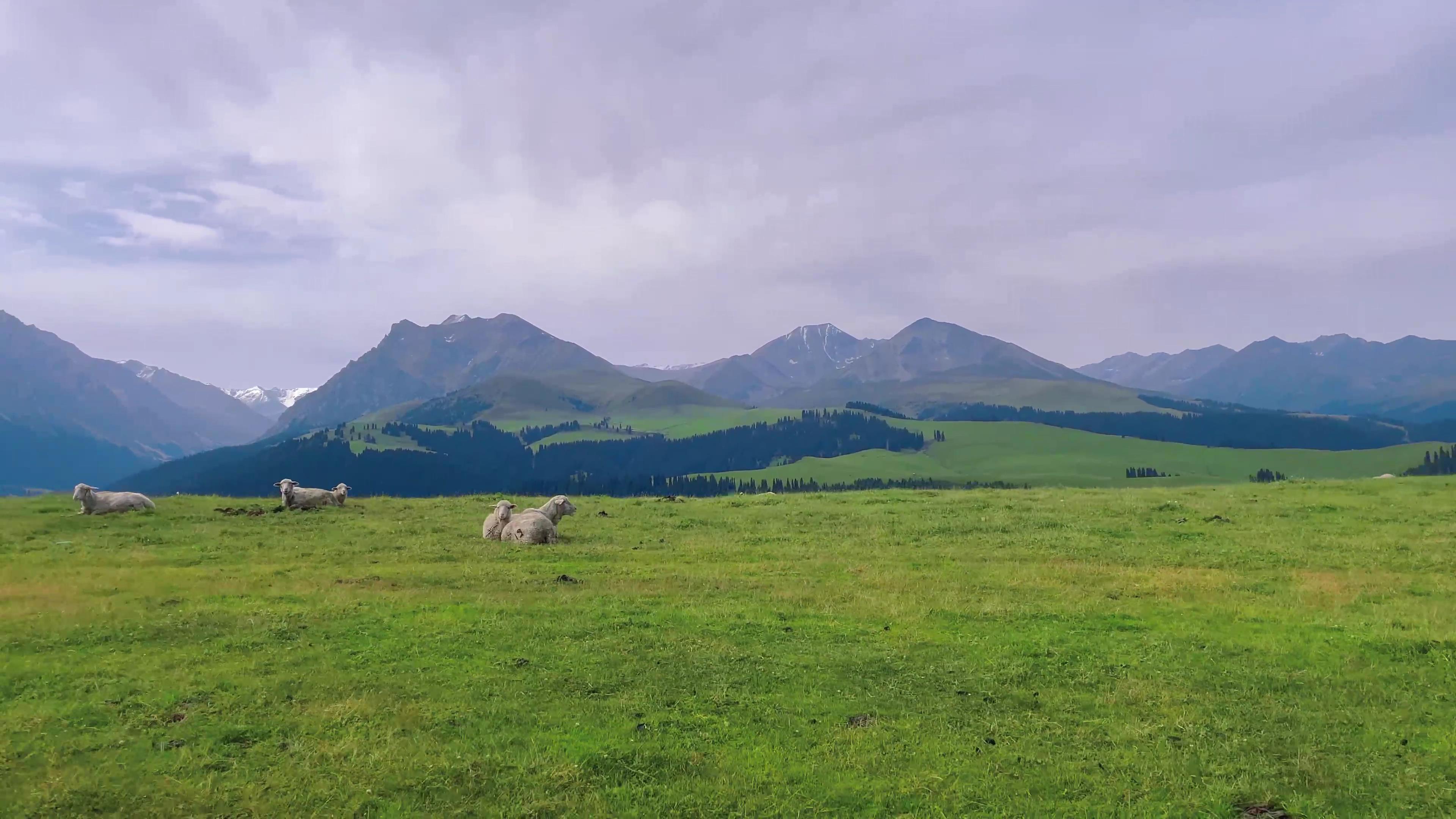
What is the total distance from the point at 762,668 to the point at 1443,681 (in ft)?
38.7

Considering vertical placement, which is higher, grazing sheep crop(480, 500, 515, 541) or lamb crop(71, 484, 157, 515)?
lamb crop(71, 484, 157, 515)

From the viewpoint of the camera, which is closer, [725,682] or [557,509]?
[725,682]

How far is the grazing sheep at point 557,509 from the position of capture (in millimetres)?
32281

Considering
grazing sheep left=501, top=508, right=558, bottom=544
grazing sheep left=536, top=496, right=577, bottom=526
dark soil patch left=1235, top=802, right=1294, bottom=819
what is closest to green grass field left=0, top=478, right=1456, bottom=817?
dark soil patch left=1235, top=802, right=1294, bottom=819

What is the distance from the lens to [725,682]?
13289mm

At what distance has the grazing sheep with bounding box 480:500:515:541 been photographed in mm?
29141

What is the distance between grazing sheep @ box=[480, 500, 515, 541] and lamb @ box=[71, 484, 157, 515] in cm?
1545

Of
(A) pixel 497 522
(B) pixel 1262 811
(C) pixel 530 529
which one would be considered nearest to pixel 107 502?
(A) pixel 497 522

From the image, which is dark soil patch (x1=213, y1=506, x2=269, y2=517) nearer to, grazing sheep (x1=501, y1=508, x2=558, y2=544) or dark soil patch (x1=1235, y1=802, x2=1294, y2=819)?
grazing sheep (x1=501, y1=508, x2=558, y2=544)

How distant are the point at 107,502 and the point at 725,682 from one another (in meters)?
33.1

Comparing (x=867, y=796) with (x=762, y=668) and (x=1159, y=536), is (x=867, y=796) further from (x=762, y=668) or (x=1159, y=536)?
(x=1159, y=536)

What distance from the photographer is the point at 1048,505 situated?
3675 centimetres

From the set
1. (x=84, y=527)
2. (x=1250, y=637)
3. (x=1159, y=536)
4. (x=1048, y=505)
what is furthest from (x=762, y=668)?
(x=84, y=527)

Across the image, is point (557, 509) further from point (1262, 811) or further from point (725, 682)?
point (1262, 811)
